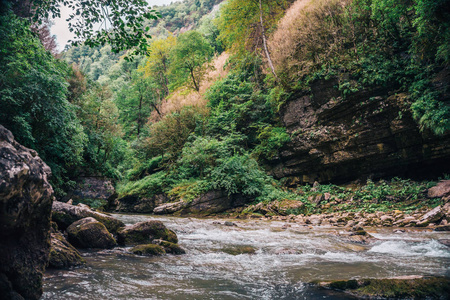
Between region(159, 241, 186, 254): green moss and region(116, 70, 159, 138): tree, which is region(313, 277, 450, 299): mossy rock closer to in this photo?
region(159, 241, 186, 254): green moss

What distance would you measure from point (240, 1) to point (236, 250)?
75.2 ft

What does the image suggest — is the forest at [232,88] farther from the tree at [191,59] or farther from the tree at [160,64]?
the tree at [160,64]

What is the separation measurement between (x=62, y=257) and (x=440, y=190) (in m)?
14.1

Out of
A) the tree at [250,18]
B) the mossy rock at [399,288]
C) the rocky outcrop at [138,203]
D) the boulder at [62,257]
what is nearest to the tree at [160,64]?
the tree at [250,18]

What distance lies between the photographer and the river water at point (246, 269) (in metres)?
3.76

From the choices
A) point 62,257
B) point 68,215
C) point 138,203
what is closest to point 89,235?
point 68,215

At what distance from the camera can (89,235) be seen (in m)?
6.34

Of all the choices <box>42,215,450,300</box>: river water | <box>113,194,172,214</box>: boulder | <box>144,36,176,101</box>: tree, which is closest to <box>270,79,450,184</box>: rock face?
<box>42,215,450,300</box>: river water

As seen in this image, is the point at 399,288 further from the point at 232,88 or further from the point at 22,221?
the point at 232,88

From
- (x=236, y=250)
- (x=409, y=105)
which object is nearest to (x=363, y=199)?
(x=409, y=105)

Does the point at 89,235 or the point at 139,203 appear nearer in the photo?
the point at 89,235

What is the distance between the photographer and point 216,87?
2441 centimetres

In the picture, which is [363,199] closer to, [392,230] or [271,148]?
[392,230]

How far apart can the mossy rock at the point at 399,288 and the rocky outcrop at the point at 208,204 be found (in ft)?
42.4
